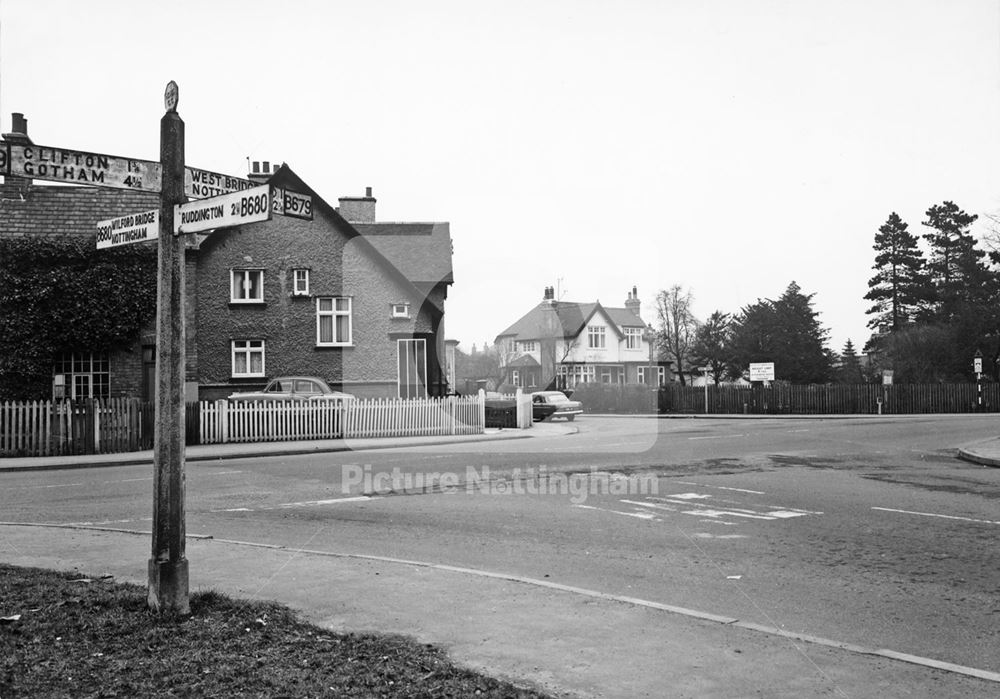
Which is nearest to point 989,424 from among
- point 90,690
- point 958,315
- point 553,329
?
point 958,315

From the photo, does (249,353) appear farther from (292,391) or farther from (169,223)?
(169,223)

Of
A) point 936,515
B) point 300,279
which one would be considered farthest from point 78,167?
point 300,279

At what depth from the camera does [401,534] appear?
9.81 metres

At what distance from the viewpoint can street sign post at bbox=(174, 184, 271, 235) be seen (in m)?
5.75

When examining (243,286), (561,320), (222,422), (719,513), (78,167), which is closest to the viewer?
(78,167)

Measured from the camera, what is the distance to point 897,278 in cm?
7956

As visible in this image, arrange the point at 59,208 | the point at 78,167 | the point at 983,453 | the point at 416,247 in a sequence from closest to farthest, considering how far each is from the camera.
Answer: the point at 78,167 → the point at 983,453 → the point at 59,208 → the point at 416,247

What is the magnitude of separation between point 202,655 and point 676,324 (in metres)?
73.2

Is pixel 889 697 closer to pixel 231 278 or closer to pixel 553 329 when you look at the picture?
pixel 231 278

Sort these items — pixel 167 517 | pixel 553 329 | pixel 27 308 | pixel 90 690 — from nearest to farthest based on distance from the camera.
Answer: pixel 90 690 → pixel 167 517 → pixel 27 308 → pixel 553 329

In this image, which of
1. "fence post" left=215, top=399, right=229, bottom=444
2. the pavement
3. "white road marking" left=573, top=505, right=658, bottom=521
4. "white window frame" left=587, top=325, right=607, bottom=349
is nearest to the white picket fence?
"fence post" left=215, top=399, right=229, bottom=444

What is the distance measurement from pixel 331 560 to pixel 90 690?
360 centimetres

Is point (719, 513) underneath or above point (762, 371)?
underneath

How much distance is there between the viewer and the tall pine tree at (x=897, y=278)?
77625 millimetres
